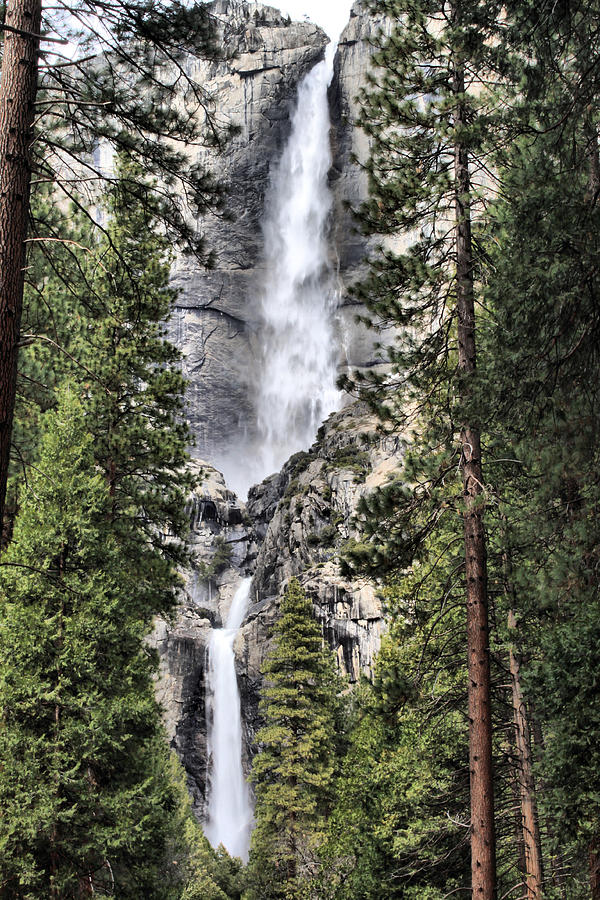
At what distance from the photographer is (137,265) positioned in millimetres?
13297

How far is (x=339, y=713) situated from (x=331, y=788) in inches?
200

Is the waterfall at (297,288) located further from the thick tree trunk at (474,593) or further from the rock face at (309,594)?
the thick tree trunk at (474,593)

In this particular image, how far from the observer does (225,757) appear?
131 ft

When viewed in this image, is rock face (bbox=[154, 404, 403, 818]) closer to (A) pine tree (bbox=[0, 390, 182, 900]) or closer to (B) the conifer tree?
(A) pine tree (bbox=[0, 390, 182, 900])

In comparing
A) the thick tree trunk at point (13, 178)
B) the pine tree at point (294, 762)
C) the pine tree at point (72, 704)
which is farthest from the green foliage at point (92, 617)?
the pine tree at point (294, 762)

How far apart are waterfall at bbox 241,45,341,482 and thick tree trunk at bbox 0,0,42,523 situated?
62.3 meters

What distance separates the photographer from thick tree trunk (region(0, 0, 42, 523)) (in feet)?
14.4

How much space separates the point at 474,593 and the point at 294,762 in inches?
577

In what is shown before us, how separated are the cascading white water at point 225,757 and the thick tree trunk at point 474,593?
110ft

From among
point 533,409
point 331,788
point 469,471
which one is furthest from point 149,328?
point 331,788

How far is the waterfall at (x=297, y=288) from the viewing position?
68.1 meters

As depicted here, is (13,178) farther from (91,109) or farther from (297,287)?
(297,287)

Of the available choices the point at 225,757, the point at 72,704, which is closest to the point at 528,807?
the point at 72,704

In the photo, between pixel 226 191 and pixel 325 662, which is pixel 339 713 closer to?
pixel 325 662
